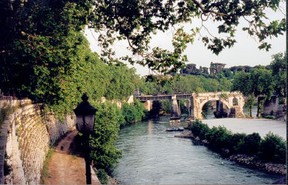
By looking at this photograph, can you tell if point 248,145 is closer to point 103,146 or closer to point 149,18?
point 103,146

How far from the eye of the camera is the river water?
28703 millimetres

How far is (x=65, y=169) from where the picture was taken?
2467 cm

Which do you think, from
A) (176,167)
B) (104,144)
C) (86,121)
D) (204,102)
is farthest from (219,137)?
(204,102)

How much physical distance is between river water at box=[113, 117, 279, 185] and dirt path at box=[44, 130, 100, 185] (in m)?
4.14

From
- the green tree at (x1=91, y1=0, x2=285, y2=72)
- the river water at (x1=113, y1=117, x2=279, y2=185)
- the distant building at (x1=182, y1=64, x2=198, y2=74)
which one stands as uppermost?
the distant building at (x1=182, y1=64, x2=198, y2=74)

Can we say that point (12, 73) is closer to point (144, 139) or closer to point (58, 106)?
point (58, 106)

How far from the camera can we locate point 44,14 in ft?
32.1

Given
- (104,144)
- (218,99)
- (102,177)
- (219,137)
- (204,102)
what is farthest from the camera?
(218,99)

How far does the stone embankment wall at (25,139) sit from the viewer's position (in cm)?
1009

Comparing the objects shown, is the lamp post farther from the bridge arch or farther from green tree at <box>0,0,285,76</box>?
the bridge arch

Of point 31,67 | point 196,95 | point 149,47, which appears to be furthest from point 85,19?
point 196,95

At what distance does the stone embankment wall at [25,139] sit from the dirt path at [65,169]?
Answer: 0.83 meters

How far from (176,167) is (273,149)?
8.50 m

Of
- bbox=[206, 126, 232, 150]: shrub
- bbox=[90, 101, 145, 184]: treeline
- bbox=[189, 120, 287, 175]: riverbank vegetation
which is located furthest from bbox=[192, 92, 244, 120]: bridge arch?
bbox=[90, 101, 145, 184]: treeline
